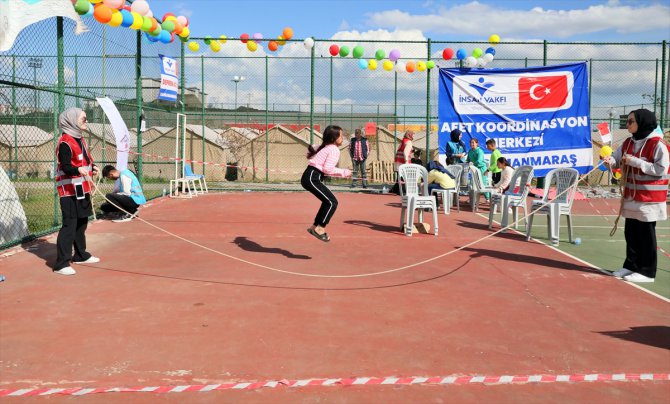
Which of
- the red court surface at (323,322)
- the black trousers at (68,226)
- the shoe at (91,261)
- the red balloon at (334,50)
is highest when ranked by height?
the red balloon at (334,50)

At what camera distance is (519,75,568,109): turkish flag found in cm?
1659

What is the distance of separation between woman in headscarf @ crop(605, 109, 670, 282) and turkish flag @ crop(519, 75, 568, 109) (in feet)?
33.1

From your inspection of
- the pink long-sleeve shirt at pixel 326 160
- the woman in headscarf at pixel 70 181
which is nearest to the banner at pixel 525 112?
the pink long-sleeve shirt at pixel 326 160

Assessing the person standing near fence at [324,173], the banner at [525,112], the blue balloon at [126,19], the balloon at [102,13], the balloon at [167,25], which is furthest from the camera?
the banner at [525,112]

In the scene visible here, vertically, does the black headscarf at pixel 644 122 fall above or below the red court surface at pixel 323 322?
above

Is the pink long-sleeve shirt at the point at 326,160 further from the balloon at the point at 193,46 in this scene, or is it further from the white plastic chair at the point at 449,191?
the balloon at the point at 193,46

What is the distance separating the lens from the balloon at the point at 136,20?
11.8 meters

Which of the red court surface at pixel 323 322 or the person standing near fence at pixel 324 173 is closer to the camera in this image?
the red court surface at pixel 323 322

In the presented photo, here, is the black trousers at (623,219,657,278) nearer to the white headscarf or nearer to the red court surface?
the red court surface

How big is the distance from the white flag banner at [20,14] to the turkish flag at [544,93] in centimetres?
1246

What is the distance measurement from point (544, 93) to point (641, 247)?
10.7m

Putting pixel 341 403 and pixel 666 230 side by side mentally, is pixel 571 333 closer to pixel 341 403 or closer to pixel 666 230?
pixel 341 403

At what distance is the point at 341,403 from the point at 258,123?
2337 centimetres

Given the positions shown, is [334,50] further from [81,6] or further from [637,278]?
[637,278]
